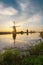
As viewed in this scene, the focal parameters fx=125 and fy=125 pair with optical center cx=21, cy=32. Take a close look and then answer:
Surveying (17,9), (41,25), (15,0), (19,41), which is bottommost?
(19,41)

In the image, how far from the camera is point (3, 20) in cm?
162

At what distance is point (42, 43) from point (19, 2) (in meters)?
0.65

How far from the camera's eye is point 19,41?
1654 millimetres

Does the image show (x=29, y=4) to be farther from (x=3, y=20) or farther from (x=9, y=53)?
(x=9, y=53)

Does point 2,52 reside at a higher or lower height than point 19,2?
lower

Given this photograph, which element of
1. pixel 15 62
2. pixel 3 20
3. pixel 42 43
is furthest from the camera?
pixel 42 43

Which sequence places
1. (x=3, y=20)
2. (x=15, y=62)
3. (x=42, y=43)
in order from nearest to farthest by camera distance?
(x=15, y=62), (x=3, y=20), (x=42, y=43)

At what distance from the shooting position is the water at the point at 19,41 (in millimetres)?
1599

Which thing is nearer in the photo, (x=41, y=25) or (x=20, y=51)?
(x=20, y=51)

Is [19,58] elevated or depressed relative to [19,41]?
depressed

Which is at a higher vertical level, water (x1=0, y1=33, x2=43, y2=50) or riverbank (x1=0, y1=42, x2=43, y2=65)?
water (x1=0, y1=33, x2=43, y2=50)

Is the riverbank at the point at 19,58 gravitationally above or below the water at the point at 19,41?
below

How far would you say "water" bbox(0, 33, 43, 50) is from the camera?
5.25ft

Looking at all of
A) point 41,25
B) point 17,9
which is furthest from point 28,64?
point 17,9
